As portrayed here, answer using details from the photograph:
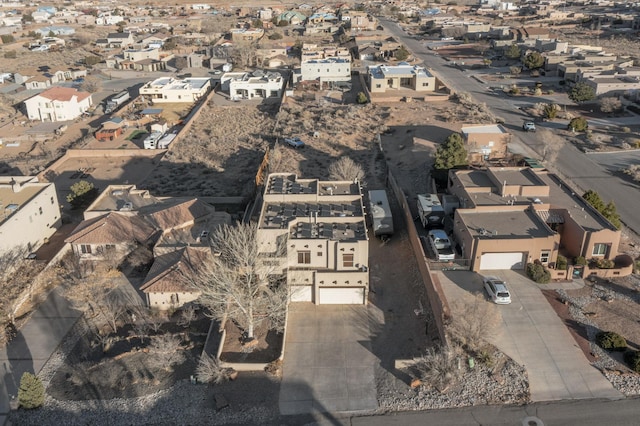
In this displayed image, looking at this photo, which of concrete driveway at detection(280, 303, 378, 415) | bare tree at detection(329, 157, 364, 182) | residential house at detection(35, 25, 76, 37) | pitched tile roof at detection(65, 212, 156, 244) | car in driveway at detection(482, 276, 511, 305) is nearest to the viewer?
concrete driveway at detection(280, 303, 378, 415)

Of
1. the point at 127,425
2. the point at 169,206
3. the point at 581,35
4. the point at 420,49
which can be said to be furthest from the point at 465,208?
the point at 581,35

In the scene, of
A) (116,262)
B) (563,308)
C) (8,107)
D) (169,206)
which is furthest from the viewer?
(8,107)

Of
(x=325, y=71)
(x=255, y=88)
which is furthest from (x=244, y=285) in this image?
(x=325, y=71)

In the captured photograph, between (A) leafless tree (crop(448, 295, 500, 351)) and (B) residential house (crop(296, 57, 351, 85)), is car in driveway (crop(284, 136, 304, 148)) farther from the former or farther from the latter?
(A) leafless tree (crop(448, 295, 500, 351))

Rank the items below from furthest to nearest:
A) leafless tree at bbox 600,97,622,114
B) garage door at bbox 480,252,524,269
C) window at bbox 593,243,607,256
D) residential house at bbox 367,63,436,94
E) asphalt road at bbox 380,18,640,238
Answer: residential house at bbox 367,63,436,94, leafless tree at bbox 600,97,622,114, asphalt road at bbox 380,18,640,238, window at bbox 593,243,607,256, garage door at bbox 480,252,524,269

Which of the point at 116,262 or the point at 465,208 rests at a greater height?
the point at 465,208

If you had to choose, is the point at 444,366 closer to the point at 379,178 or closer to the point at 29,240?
the point at 379,178

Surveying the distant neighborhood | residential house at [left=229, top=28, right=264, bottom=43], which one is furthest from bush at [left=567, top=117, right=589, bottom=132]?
residential house at [left=229, top=28, right=264, bottom=43]
